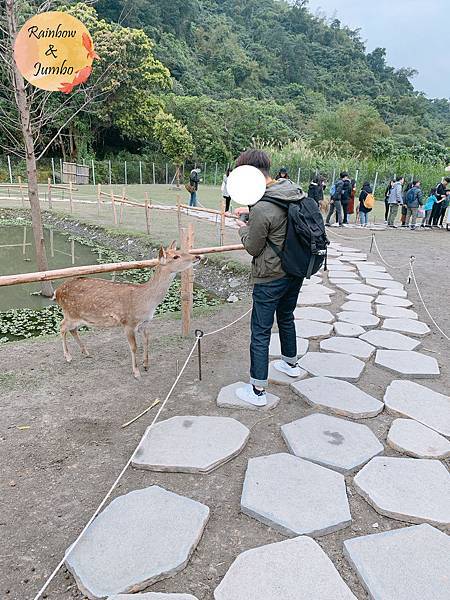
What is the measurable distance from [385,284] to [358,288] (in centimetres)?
53

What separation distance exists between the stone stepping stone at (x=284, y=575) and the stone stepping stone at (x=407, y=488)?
0.45m

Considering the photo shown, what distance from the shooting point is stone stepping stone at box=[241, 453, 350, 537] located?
76.1 inches

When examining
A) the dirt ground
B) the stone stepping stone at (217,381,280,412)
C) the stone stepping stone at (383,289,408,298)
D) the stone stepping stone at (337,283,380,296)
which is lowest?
the dirt ground

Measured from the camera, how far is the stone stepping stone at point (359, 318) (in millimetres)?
4574

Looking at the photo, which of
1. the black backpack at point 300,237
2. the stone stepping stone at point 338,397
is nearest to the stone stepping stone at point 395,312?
the stone stepping stone at point 338,397

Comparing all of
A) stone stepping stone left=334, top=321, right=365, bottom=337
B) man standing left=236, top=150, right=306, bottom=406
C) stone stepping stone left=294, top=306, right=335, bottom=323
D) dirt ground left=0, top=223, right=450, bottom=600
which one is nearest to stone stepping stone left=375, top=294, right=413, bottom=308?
dirt ground left=0, top=223, right=450, bottom=600

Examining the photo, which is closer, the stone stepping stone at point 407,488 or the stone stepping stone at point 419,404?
the stone stepping stone at point 407,488

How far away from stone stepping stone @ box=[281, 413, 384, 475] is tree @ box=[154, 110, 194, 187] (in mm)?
26195

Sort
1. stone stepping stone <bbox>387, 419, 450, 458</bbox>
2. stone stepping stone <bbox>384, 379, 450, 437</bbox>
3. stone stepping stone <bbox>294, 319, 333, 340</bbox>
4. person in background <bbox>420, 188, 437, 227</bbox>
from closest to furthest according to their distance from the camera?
stone stepping stone <bbox>387, 419, 450, 458</bbox>, stone stepping stone <bbox>384, 379, 450, 437</bbox>, stone stepping stone <bbox>294, 319, 333, 340</bbox>, person in background <bbox>420, 188, 437, 227</bbox>

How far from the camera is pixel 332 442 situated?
100 inches

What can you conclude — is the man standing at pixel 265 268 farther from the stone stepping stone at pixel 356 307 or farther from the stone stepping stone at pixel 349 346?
the stone stepping stone at pixel 356 307

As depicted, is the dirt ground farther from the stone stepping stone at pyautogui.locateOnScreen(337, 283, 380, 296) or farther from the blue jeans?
the stone stepping stone at pyautogui.locateOnScreen(337, 283, 380, 296)

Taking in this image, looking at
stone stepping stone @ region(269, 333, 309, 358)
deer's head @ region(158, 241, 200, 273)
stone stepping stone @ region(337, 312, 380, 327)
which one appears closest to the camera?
deer's head @ region(158, 241, 200, 273)

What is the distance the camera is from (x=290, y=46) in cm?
6462
